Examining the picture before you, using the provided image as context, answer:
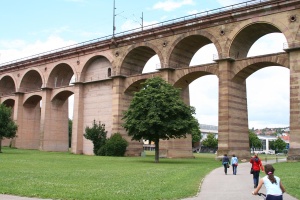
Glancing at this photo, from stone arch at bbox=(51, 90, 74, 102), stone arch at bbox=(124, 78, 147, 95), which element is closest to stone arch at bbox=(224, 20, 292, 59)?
stone arch at bbox=(124, 78, 147, 95)

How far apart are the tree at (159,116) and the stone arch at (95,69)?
17910 mm

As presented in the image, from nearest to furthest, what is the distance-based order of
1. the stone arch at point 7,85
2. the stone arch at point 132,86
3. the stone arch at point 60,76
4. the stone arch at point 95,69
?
the stone arch at point 132,86 → the stone arch at point 95,69 → the stone arch at point 60,76 → the stone arch at point 7,85

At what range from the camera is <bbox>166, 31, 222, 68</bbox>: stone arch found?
148ft

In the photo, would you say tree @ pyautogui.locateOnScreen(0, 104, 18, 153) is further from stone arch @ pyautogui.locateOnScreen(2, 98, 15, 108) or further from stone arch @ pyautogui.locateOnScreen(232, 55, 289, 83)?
stone arch @ pyautogui.locateOnScreen(232, 55, 289, 83)

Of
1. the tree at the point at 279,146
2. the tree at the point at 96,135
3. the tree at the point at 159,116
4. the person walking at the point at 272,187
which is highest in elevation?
the tree at the point at 159,116

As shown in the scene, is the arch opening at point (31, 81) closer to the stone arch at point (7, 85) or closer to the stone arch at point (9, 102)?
the stone arch at point (9, 102)

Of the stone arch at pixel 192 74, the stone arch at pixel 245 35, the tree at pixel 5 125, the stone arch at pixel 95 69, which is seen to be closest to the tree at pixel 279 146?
the stone arch at pixel 95 69

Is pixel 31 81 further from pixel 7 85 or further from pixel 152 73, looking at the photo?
pixel 152 73

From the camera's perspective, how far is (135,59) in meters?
53.3

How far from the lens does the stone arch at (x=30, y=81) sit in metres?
66.8

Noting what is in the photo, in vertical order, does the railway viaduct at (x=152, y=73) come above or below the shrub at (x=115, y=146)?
above

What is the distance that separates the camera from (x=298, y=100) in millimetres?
35781

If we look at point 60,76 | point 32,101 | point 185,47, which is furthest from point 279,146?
point 185,47

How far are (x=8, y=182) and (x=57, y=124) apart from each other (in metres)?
47.5
